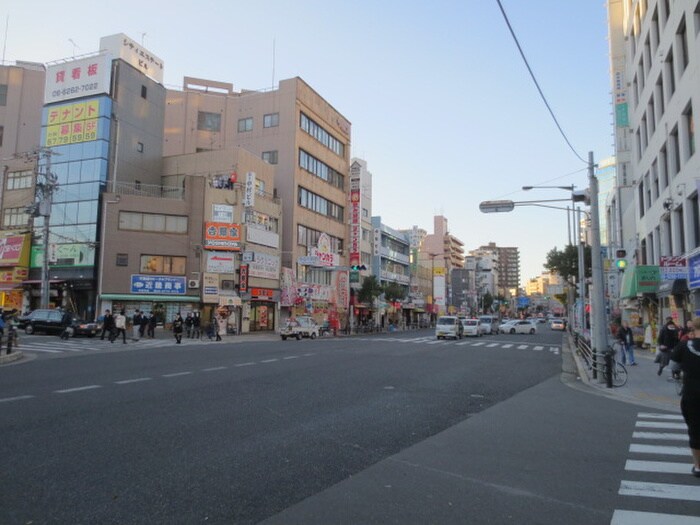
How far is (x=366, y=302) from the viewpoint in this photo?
6500 centimetres

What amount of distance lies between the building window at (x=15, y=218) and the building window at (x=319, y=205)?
24.7 meters

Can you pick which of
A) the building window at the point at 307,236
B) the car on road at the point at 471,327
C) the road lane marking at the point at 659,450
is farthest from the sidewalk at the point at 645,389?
the building window at the point at 307,236

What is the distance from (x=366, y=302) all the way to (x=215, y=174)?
1028 inches

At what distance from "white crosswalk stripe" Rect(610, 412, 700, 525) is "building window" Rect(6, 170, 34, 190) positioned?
2073 inches

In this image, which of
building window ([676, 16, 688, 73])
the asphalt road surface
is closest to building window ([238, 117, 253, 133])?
building window ([676, 16, 688, 73])

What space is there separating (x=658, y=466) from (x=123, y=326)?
2860 centimetres

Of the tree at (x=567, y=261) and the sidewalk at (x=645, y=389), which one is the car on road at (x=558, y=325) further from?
the sidewalk at (x=645, y=389)

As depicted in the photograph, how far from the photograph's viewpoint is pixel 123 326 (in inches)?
1176

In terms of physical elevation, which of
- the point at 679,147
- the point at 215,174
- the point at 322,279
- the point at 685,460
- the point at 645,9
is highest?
the point at 645,9

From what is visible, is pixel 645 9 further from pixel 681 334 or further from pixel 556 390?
pixel 556 390

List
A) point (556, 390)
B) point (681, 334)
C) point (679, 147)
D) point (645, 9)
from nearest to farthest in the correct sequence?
point (556, 390)
point (681, 334)
point (679, 147)
point (645, 9)

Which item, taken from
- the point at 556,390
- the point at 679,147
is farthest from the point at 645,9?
the point at 556,390

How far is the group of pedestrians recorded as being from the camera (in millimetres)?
29984

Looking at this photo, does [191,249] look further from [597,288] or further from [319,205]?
[597,288]
